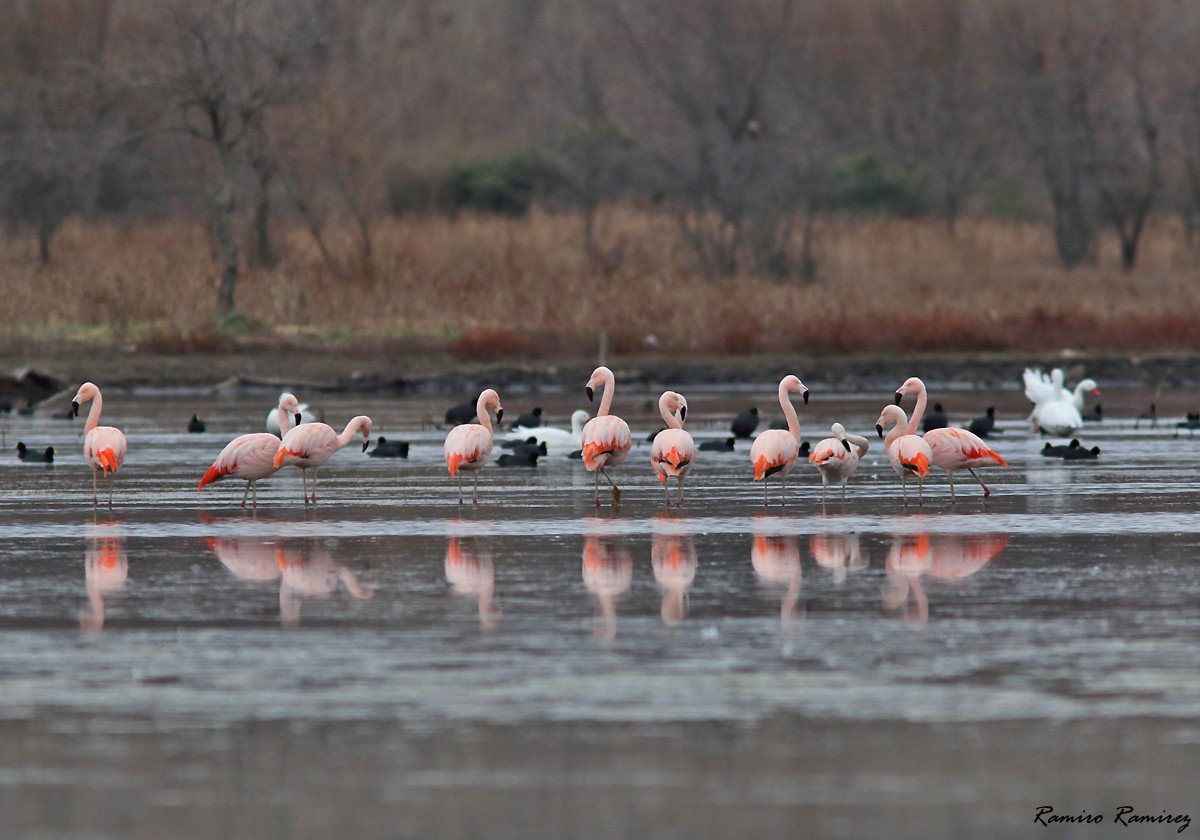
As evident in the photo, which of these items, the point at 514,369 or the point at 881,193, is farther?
the point at 881,193

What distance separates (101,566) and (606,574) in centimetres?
310

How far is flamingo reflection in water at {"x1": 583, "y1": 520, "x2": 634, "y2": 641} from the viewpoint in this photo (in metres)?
9.84

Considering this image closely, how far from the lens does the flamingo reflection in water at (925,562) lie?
10.4m

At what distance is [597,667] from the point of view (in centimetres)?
871

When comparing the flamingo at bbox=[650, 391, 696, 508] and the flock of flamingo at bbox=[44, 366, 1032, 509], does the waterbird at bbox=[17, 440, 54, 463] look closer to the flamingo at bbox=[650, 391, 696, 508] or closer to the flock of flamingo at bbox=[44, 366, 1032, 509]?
the flock of flamingo at bbox=[44, 366, 1032, 509]

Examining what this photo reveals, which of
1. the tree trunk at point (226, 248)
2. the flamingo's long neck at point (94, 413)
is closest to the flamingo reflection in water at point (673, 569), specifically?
the flamingo's long neck at point (94, 413)

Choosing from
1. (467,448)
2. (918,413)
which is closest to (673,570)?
(467,448)

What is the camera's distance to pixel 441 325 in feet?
119

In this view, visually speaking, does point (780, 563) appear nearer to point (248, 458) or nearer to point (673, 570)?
point (673, 570)

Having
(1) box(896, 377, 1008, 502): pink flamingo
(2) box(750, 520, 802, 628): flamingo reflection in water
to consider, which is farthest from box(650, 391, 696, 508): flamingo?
(1) box(896, 377, 1008, 502): pink flamingo

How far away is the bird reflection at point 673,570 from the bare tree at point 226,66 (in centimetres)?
2395

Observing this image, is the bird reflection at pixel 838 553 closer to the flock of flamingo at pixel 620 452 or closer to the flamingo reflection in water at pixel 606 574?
the flamingo reflection in water at pixel 606 574

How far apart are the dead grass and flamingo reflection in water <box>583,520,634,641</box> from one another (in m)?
21.6

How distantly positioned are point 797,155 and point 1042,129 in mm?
9414
